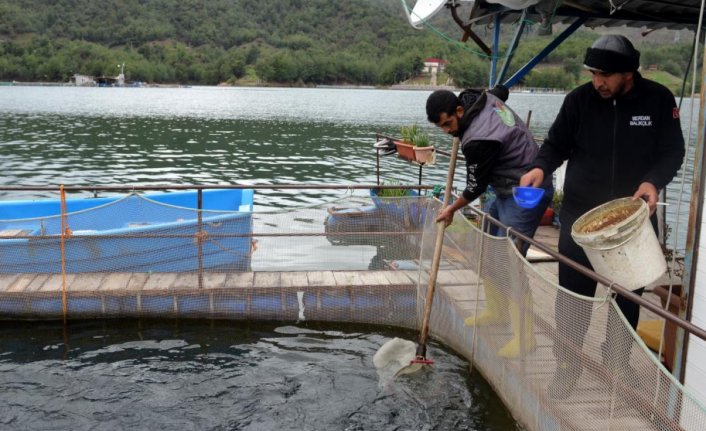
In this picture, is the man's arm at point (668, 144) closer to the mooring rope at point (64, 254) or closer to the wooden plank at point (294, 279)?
the wooden plank at point (294, 279)

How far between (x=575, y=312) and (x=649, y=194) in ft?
2.66

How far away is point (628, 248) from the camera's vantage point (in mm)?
3436

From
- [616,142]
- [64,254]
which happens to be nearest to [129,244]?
[64,254]

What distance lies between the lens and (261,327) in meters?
7.30

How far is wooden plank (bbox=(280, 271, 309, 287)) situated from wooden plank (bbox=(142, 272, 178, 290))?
133 cm

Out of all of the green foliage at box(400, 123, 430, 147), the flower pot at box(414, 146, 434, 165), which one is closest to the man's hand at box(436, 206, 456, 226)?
the flower pot at box(414, 146, 434, 165)

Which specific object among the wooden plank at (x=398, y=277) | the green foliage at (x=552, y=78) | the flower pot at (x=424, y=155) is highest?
the green foliage at (x=552, y=78)

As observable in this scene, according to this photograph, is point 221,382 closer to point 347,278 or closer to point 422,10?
point 347,278

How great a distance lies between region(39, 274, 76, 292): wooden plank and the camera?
23.5 ft

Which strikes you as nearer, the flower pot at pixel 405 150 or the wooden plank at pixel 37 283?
the wooden plank at pixel 37 283

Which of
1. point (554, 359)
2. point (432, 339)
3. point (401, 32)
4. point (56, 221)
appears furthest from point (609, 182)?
point (401, 32)

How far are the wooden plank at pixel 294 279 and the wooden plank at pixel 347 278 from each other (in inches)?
15.1

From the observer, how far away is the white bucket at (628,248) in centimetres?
338

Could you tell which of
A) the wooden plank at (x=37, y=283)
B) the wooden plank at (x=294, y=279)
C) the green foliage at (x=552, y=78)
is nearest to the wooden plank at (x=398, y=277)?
the wooden plank at (x=294, y=279)
